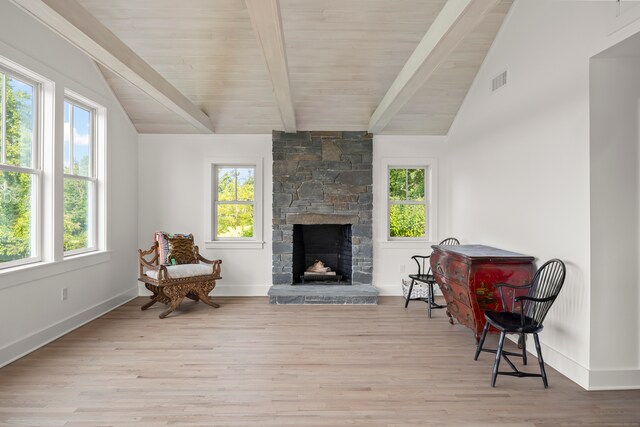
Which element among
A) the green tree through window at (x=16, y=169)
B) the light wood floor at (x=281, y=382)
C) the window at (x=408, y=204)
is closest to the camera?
the light wood floor at (x=281, y=382)

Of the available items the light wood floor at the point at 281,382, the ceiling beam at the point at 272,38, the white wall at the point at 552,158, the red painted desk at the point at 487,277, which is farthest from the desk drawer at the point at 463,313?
the ceiling beam at the point at 272,38

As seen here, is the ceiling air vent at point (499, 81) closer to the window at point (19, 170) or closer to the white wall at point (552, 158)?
the white wall at point (552, 158)

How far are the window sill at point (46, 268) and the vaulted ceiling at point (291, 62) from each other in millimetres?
1898

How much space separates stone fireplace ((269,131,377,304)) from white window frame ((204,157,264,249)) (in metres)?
0.24

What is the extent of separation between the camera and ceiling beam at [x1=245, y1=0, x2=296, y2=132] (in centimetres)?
203

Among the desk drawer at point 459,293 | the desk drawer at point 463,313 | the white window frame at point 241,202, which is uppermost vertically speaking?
the white window frame at point 241,202

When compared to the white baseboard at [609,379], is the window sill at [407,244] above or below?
above

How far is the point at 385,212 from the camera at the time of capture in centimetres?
556

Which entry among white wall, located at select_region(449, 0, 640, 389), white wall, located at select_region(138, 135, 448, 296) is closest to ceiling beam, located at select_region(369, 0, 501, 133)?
white wall, located at select_region(449, 0, 640, 389)

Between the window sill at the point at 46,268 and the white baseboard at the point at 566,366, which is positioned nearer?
the white baseboard at the point at 566,366

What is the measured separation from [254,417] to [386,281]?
11.7 feet

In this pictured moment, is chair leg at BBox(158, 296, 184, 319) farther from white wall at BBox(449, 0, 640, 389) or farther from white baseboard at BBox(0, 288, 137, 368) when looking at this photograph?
white wall at BBox(449, 0, 640, 389)

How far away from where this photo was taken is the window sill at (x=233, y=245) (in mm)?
5465

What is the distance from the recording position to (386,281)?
555 cm
